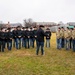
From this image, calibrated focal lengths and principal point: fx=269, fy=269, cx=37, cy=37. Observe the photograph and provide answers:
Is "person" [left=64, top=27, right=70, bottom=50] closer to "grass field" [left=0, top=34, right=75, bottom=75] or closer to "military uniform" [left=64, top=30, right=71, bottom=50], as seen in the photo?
"military uniform" [left=64, top=30, right=71, bottom=50]

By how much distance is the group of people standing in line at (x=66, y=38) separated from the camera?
73.4 ft

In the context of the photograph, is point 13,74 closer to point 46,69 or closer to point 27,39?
point 46,69

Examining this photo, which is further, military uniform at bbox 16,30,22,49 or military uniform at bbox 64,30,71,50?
military uniform at bbox 16,30,22,49

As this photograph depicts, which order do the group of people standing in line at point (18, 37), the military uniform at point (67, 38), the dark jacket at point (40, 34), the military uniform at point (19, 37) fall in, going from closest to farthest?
1. the dark jacket at point (40, 34)
2. the military uniform at point (67, 38)
3. the group of people standing in line at point (18, 37)
4. the military uniform at point (19, 37)

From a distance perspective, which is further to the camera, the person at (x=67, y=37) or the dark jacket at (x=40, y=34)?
the person at (x=67, y=37)

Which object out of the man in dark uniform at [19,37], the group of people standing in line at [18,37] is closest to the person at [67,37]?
the group of people standing in line at [18,37]

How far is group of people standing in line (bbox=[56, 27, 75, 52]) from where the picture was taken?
22361 millimetres

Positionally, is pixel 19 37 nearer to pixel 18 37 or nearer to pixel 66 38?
pixel 18 37

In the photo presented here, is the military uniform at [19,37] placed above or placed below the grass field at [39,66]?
above

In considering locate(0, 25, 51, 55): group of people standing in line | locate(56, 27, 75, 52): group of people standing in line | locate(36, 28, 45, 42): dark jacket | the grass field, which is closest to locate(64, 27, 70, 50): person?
locate(56, 27, 75, 52): group of people standing in line

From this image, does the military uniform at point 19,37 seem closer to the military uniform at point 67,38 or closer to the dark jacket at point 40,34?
the military uniform at point 67,38

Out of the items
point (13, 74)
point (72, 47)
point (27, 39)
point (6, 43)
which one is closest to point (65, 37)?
point (72, 47)

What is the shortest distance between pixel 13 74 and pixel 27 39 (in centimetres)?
1121

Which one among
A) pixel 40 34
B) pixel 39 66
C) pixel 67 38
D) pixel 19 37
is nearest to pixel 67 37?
pixel 67 38
